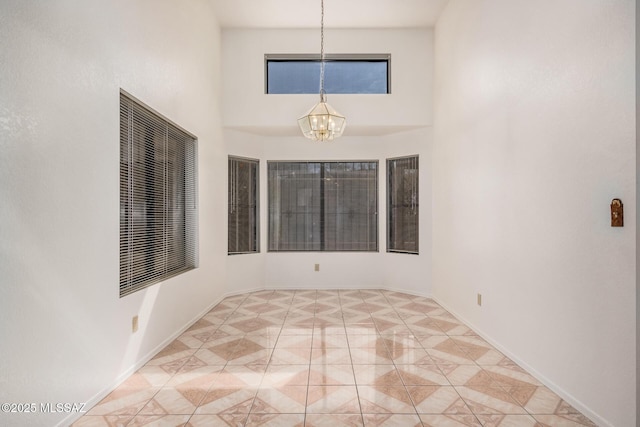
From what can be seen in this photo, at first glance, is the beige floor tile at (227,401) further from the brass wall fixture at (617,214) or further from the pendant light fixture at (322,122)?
the pendant light fixture at (322,122)

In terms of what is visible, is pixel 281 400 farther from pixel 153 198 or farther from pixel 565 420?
pixel 153 198

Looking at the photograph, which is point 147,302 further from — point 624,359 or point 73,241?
point 624,359

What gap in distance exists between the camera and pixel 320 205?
596 cm

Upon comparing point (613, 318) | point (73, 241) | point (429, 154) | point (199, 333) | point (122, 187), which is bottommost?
point (199, 333)

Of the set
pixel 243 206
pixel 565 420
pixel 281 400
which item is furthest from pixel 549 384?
pixel 243 206

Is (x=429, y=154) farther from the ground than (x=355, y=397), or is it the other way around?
(x=429, y=154)

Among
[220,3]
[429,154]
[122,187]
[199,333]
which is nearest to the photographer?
[122,187]

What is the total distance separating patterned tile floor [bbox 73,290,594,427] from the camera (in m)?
A: 2.17

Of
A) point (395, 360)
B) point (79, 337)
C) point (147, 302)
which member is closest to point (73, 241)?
point (79, 337)

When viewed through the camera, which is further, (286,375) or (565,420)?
(286,375)

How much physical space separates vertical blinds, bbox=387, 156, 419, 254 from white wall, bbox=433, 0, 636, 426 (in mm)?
1383

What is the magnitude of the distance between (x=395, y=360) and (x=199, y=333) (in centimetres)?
201

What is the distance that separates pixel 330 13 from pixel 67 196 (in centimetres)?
413

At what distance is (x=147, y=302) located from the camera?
3.01 metres
